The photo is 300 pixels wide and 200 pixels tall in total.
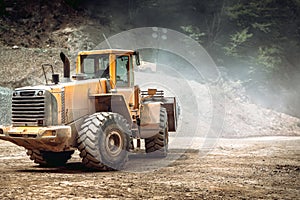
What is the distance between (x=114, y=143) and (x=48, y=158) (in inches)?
69.1

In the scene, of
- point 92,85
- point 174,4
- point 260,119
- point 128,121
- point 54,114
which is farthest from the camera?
point 174,4

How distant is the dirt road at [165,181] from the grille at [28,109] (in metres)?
1.02

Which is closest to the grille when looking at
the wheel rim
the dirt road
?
the dirt road

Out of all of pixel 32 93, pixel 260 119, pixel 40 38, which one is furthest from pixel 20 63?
pixel 32 93

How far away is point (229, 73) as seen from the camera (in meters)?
30.6

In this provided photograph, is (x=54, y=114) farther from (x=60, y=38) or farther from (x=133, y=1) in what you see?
(x=133, y=1)

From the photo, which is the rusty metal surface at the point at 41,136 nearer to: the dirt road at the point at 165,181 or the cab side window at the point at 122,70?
the dirt road at the point at 165,181

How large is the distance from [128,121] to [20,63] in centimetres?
1590

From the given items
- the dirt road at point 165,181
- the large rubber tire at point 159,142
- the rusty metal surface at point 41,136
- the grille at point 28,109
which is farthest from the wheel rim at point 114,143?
the large rubber tire at point 159,142

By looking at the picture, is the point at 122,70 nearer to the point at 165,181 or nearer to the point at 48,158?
the point at 48,158

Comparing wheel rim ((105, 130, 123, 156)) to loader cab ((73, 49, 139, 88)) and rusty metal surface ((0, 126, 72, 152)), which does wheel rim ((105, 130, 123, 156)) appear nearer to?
rusty metal surface ((0, 126, 72, 152))

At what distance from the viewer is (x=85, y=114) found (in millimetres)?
9000

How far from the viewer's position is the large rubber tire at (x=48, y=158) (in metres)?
9.36

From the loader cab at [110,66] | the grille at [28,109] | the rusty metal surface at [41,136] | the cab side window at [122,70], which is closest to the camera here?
the rusty metal surface at [41,136]
